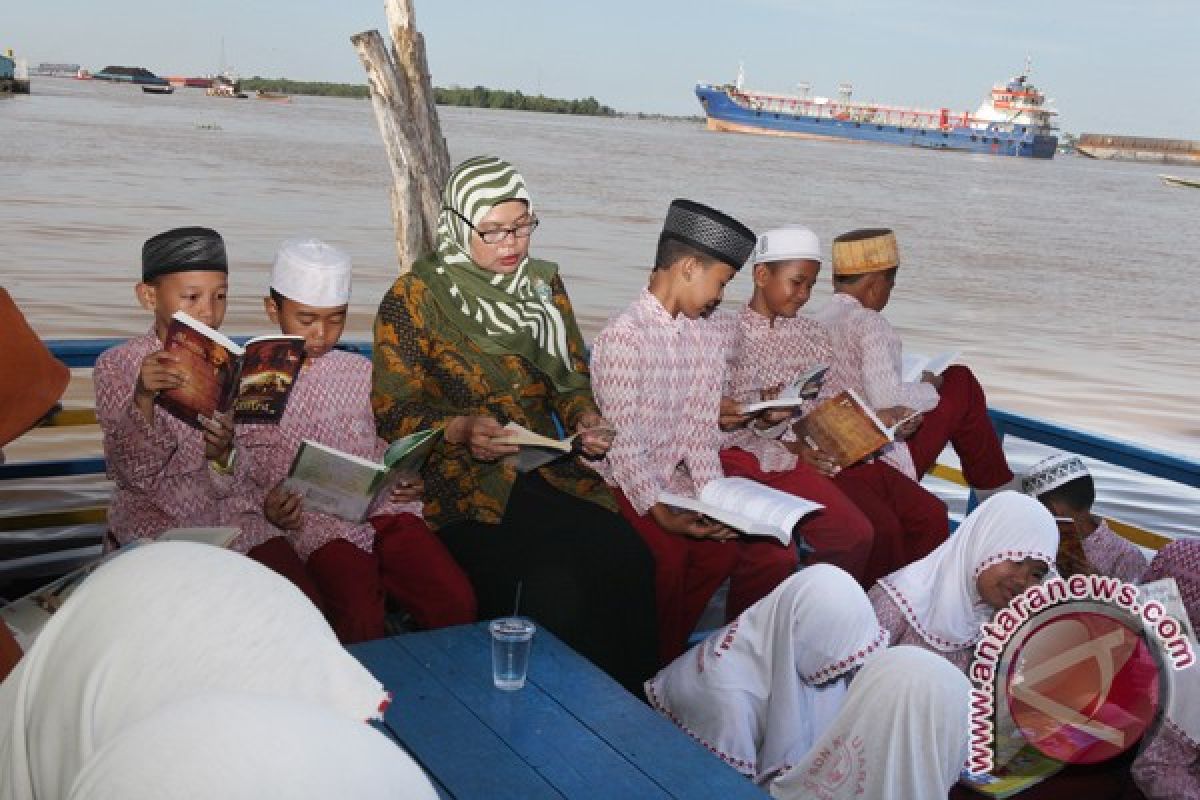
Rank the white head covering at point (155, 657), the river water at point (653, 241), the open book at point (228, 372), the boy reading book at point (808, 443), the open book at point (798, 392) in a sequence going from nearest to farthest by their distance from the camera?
the white head covering at point (155, 657) → the open book at point (228, 372) → the open book at point (798, 392) → the boy reading book at point (808, 443) → the river water at point (653, 241)

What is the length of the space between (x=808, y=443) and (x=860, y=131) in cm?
7909

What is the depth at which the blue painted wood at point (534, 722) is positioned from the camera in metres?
1.93

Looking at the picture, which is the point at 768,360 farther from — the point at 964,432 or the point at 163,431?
the point at 163,431

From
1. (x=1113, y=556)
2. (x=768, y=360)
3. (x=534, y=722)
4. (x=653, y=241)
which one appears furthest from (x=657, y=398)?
(x=653, y=241)

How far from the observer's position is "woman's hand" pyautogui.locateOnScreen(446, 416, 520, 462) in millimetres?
2992

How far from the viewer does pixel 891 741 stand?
2.19m

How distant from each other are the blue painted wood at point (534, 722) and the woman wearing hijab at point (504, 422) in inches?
21.3

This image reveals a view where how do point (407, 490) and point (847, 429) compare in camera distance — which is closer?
point (407, 490)

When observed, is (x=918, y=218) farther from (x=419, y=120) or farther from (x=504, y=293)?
(x=504, y=293)

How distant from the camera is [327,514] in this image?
3137 mm

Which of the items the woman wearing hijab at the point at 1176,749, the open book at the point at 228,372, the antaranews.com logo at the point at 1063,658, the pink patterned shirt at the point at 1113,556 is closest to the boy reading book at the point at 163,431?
the open book at the point at 228,372

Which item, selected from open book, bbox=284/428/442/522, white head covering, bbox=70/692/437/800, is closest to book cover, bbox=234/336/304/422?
open book, bbox=284/428/442/522

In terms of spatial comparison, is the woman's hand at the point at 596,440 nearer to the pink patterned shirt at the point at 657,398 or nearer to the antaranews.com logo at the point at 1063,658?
the pink patterned shirt at the point at 657,398

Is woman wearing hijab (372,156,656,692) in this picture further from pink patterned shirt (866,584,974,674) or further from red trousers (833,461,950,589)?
red trousers (833,461,950,589)
